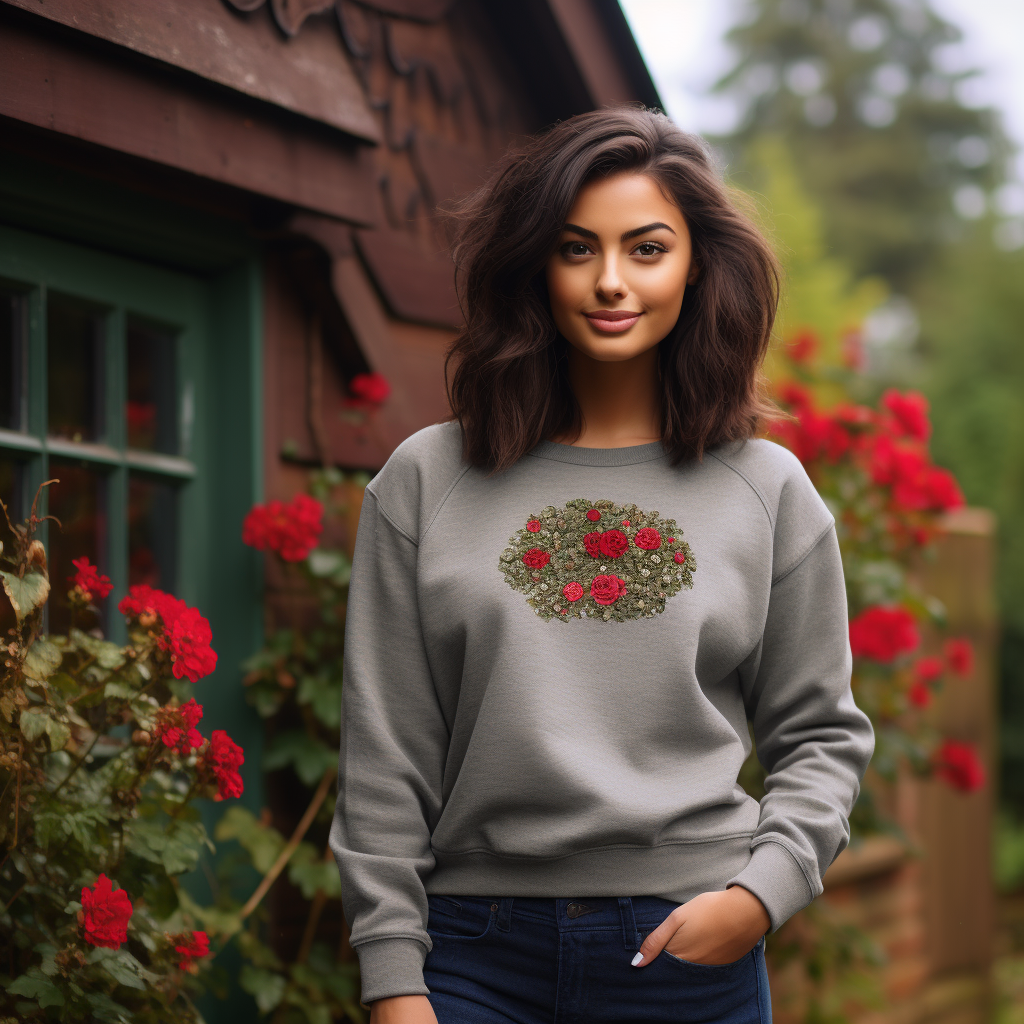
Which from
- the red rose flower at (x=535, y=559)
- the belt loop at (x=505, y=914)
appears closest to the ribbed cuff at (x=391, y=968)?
the belt loop at (x=505, y=914)

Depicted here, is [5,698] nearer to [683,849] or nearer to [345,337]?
[683,849]

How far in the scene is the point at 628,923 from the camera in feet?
5.08

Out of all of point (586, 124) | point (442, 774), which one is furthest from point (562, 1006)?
point (586, 124)

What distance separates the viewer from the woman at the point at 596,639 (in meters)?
1.56

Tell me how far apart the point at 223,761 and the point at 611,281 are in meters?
0.89

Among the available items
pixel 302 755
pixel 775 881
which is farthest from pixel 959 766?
pixel 775 881

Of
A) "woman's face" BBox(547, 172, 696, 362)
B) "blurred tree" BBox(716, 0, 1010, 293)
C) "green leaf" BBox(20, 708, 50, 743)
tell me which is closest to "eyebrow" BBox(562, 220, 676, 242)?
"woman's face" BBox(547, 172, 696, 362)

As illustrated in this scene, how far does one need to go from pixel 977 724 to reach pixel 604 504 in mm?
4590

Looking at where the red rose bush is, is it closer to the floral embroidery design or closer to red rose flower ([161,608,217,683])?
red rose flower ([161,608,217,683])

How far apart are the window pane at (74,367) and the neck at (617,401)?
1.05 metres

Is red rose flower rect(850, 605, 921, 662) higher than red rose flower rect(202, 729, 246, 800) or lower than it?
higher

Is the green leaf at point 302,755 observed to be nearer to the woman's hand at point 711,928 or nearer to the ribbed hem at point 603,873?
the ribbed hem at point 603,873

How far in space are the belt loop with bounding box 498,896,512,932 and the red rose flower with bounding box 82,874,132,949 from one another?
0.49 m

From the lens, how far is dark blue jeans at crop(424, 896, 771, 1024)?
1.54 metres
